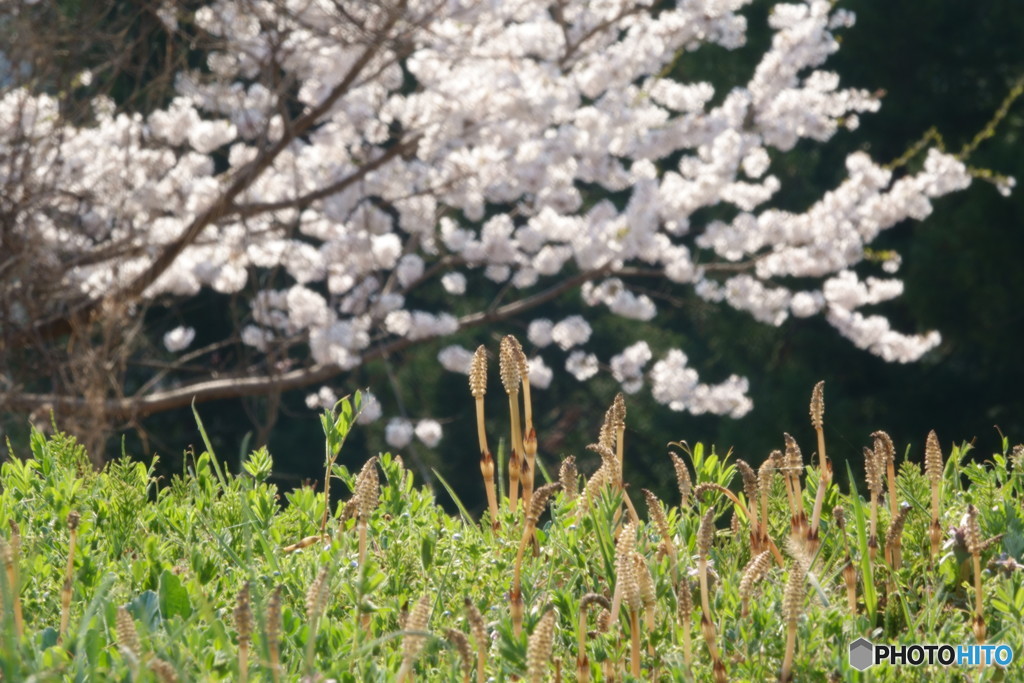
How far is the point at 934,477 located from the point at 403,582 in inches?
26.9

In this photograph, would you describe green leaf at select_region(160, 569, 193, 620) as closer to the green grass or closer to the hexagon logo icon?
the green grass

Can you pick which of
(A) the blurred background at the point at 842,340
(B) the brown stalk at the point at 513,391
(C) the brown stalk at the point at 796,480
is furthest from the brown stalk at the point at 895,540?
(A) the blurred background at the point at 842,340

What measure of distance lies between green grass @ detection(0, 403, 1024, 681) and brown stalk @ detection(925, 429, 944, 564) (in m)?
0.02

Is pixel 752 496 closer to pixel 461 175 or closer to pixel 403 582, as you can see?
pixel 403 582

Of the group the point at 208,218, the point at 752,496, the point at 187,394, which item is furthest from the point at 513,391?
the point at 187,394

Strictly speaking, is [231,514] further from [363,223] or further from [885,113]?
[885,113]

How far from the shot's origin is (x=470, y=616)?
1.12 meters

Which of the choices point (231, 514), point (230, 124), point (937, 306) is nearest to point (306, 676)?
point (231, 514)

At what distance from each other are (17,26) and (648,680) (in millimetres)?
4803

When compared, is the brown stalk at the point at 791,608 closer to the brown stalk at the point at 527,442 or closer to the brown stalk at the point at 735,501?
the brown stalk at the point at 735,501

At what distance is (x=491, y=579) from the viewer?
1480mm

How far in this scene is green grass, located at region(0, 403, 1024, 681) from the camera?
1.17 m

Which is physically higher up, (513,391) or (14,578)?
(513,391)

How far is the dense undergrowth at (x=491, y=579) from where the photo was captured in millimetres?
1140
